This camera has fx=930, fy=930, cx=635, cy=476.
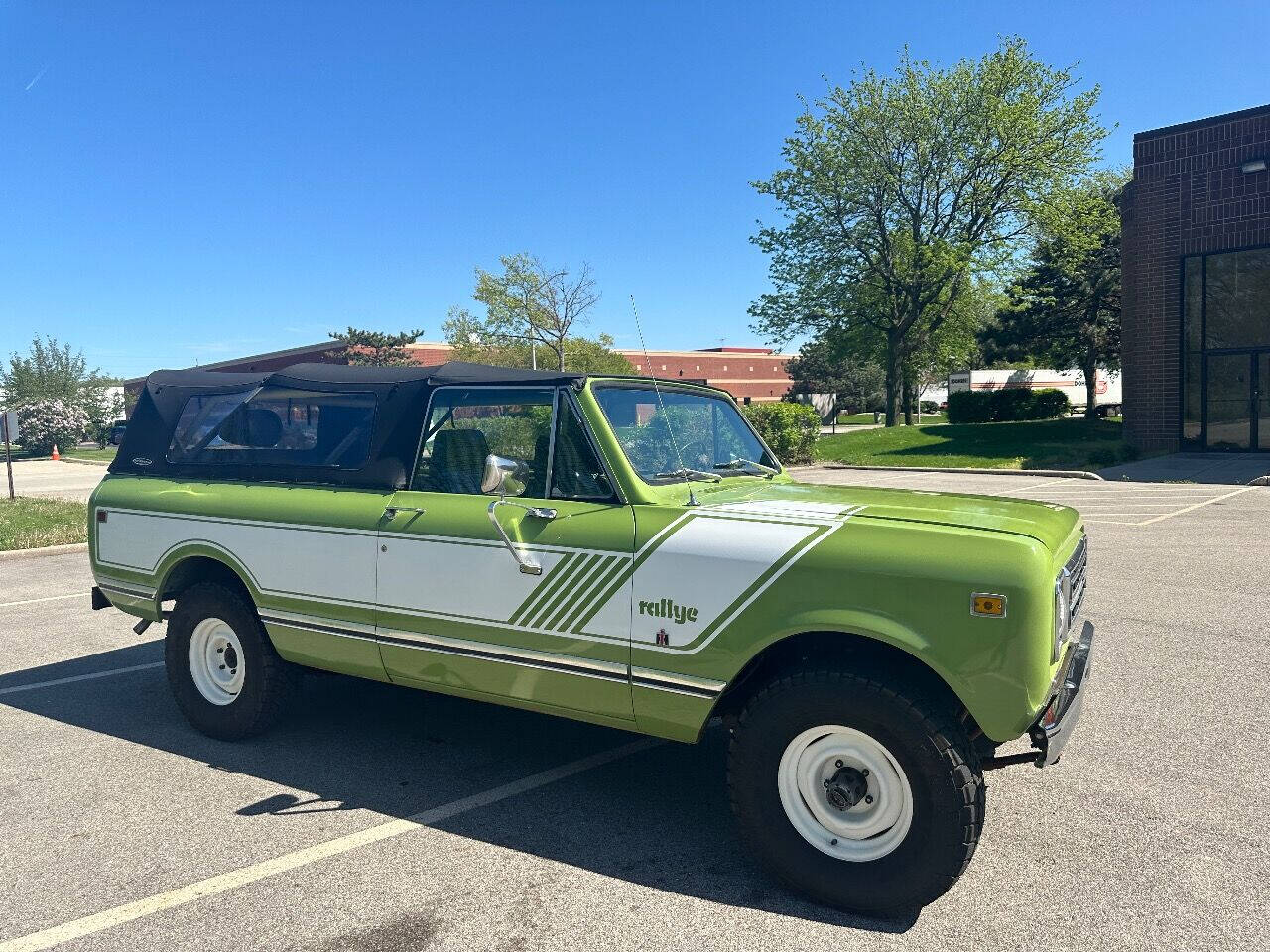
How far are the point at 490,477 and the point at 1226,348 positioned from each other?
24021 millimetres

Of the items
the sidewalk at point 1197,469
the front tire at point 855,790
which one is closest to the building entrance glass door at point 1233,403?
the sidewalk at point 1197,469

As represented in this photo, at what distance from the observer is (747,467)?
182 inches

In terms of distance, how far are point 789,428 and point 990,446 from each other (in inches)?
222

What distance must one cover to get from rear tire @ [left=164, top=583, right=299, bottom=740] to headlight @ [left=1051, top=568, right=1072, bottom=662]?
3.69 meters

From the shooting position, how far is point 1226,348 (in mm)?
22375

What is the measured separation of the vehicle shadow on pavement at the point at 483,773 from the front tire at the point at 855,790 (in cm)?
13

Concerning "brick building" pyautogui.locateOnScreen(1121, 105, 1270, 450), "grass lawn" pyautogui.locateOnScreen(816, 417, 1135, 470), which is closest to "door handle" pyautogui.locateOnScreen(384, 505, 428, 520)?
"grass lawn" pyautogui.locateOnScreen(816, 417, 1135, 470)

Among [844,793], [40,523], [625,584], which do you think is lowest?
[40,523]

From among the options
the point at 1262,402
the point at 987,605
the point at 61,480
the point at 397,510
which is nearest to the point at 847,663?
the point at 987,605

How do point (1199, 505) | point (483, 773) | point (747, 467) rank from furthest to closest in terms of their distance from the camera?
point (1199, 505) → point (747, 467) → point (483, 773)

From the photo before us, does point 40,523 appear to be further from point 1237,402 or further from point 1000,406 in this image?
point 1000,406

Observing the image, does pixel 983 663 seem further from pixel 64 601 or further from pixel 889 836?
pixel 64 601

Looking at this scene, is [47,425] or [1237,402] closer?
[1237,402]

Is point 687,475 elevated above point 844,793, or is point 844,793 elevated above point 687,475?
point 687,475
